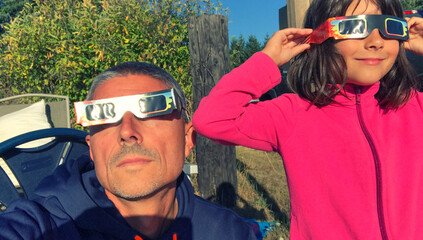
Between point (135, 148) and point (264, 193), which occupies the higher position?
point (135, 148)

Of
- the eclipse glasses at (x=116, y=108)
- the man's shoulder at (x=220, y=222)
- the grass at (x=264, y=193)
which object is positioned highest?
the eclipse glasses at (x=116, y=108)

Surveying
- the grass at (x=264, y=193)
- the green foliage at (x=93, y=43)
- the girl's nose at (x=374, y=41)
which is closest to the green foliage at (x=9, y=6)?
the green foliage at (x=93, y=43)

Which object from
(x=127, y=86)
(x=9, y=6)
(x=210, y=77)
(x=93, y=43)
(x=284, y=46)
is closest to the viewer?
(x=127, y=86)

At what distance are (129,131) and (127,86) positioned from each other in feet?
0.79

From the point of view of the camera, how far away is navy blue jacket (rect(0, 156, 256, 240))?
1.39 metres

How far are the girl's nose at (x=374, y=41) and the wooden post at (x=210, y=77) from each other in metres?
2.07

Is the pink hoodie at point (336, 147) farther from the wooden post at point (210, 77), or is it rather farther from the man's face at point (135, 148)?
the wooden post at point (210, 77)

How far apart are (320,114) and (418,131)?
0.47 metres

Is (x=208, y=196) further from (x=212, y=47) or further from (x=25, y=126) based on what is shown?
(x=25, y=126)

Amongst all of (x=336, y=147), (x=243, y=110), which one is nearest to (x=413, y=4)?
(x=336, y=147)

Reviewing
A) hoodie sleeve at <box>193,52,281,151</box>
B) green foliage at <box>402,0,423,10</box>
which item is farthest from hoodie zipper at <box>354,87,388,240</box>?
green foliage at <box>402,0,423,10</box>

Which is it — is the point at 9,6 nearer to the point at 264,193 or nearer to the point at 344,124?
the point at 264,193

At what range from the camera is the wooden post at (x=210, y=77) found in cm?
365

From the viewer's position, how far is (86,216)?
1.56m
